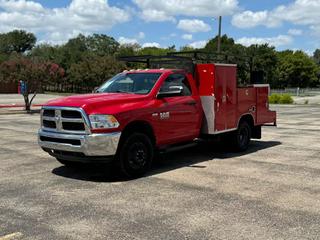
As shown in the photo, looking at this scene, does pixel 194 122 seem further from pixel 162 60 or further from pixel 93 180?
pixel 93 180

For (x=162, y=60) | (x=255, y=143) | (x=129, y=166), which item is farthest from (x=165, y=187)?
(x=255, y=143)

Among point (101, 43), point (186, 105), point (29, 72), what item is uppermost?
point (101, 43)

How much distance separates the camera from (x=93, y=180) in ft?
25.1

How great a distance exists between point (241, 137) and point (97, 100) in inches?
182

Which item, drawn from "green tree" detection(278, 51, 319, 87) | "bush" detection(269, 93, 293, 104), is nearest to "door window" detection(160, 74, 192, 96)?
"bush" detection(269, 93, 293, 104)

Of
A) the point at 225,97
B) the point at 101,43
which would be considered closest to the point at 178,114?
the point at 225,97

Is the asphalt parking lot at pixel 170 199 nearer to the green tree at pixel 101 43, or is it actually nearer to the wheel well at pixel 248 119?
the wheel well at pixel 248 119

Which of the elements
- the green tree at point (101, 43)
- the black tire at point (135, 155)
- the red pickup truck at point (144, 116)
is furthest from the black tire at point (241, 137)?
the green tree at point (101, 43)

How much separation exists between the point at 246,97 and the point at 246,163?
2.21m

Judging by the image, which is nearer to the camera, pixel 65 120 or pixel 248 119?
pixel 65 120

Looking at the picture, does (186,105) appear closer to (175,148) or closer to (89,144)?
(175,148)

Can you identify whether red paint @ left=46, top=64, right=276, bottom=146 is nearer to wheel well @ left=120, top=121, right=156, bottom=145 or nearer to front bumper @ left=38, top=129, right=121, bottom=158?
wheel well @ left=120, top=121, right=156, bottom=145

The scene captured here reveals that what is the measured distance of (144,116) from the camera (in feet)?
25.9

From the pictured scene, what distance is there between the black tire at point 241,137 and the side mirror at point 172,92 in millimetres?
2368
